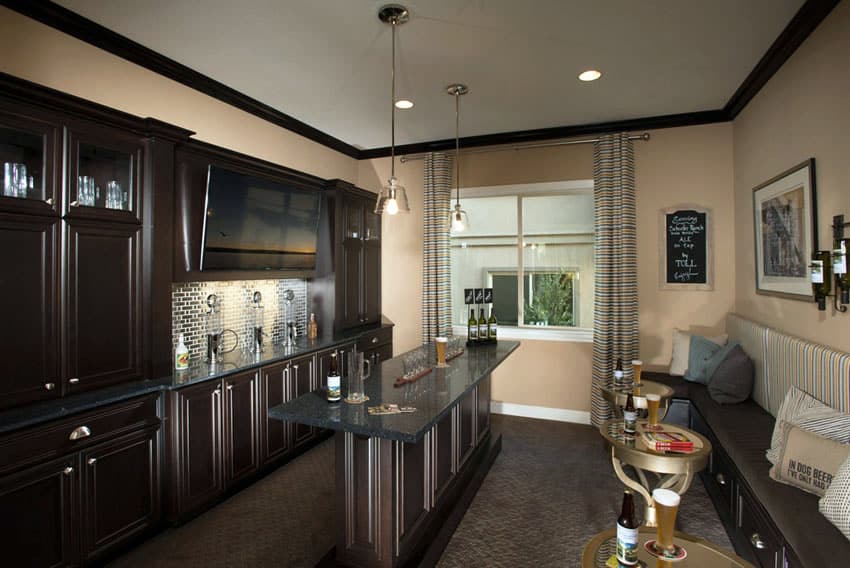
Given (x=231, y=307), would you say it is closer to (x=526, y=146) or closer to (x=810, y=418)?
(x=526, y=146)

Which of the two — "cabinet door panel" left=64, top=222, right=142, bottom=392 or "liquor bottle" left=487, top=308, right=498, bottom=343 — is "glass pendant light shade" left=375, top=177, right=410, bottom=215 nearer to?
"cabinet door panel" left=64, top=222, right=142, bottom=392

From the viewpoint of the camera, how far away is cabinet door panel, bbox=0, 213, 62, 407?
214cm

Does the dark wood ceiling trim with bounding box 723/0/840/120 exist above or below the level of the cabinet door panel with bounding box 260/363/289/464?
above

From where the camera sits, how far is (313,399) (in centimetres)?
236

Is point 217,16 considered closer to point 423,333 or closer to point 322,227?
point 322,227

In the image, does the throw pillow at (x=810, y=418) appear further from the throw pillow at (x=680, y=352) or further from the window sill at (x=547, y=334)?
the window sill at (x=547, y=334)

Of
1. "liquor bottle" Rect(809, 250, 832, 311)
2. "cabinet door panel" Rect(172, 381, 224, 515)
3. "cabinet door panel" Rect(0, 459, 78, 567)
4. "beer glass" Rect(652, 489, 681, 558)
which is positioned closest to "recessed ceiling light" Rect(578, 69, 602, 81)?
"liquor bottle" Rect(809, 250, 832, 311)

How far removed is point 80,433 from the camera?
89.5 inches

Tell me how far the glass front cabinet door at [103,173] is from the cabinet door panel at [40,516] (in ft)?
4.21

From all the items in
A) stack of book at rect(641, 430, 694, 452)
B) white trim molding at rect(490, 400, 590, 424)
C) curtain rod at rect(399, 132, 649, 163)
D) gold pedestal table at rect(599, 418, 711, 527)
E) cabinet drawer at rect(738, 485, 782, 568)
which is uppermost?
curtain rod at rect(399, 132, 649, 163)

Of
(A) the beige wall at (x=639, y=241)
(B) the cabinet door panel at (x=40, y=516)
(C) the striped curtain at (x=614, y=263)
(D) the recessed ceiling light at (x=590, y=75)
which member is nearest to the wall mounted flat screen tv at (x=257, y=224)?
(A) the beige wall at (x=639, y=241)

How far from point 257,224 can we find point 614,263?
10.8 ft

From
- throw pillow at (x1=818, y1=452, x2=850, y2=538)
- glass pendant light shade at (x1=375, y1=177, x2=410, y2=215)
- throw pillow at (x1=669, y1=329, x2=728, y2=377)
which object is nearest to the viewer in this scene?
throw pillow at (x1=818, y1=452, x2=850, y2=538)

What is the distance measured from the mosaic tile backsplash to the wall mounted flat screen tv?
30cm
